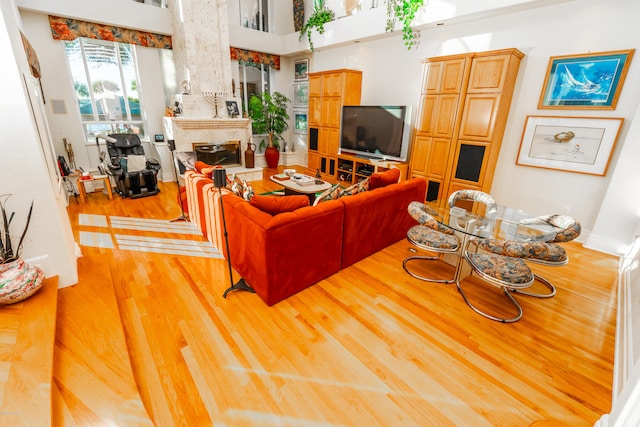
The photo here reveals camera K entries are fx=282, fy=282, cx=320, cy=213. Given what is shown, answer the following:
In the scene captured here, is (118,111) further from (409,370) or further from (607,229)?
(607,229)

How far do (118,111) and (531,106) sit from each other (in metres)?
6.81

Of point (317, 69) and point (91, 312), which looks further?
point (317, 69)

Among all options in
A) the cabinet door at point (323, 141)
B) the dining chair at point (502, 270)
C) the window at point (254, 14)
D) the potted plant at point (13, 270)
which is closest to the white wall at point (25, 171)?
the potted plant at point (13, 270)

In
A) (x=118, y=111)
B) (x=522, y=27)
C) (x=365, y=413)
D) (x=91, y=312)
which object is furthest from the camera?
(x=118, y=111)

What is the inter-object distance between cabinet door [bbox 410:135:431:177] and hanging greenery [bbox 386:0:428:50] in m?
1.66

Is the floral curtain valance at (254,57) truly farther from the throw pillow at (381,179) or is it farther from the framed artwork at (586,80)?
the framed artwork at (586,80)

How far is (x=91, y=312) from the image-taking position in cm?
190

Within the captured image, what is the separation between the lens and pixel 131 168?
4617 millimetres

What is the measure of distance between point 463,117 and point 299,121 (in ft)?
14.6

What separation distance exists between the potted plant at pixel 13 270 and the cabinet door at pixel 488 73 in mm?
4662

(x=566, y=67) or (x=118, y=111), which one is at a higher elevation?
(x=566, y=67)

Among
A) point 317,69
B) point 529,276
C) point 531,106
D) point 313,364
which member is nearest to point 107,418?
point 313,364

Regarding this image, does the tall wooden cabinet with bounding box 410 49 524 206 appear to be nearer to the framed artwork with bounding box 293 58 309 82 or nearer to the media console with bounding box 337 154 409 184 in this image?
the media console with bounding box 337 154 409 184

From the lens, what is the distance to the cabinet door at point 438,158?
4160 mm
